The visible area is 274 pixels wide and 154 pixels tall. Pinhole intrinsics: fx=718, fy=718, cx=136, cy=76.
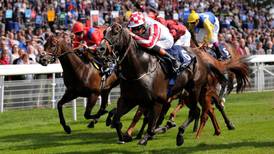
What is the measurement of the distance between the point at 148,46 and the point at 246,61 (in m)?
2.69

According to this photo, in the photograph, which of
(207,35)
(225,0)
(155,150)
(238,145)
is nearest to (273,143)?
(238,145)

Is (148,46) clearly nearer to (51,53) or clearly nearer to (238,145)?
(238,145)

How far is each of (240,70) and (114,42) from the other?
3192mm

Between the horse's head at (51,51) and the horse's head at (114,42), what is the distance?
2615 millimetres

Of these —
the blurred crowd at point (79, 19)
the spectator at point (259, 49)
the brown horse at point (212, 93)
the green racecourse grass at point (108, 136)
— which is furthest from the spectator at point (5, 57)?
the spectator at point (259, 49)

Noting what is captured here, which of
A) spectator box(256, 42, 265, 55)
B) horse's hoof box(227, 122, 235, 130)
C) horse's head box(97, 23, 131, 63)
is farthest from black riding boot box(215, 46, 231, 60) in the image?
spectator box(256, 42, 265, 55)

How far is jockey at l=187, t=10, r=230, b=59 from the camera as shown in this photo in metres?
13.1

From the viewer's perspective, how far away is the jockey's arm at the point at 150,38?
9.74 meters

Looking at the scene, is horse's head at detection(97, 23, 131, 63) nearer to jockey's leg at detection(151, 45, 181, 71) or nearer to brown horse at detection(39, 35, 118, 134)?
jockey's leg at detection(151, 45, 181, 71)

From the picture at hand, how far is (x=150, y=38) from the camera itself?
9.83 meters

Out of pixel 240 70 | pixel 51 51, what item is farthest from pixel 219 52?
pixel 51 51

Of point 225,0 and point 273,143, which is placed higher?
point 273,143

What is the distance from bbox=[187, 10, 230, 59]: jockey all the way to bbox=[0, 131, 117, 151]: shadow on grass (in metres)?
2.64

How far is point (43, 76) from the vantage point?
1675 cm
